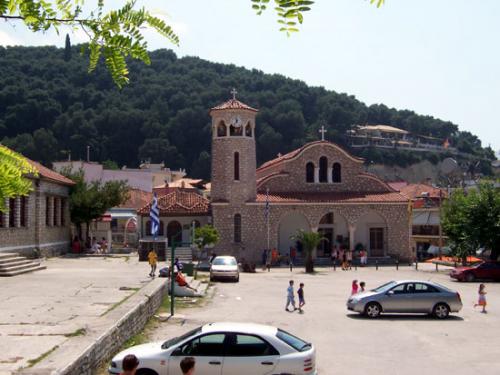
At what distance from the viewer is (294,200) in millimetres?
44938

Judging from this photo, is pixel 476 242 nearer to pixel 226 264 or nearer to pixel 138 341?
pixel 226 264

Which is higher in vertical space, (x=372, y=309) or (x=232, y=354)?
(x=232, y=354)

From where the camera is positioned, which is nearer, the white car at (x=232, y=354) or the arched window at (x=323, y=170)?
the white car at (x=232, y=354)

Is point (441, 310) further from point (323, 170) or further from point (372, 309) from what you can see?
point (323, 170)

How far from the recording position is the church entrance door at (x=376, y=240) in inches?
1855

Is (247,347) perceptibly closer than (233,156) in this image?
Yes

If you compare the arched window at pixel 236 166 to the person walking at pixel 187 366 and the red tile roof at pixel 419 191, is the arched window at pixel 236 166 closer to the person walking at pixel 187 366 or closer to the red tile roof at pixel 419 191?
the red tile roof at pixel 419 191

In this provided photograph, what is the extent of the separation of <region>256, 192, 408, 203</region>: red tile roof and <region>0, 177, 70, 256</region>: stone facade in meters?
13.9

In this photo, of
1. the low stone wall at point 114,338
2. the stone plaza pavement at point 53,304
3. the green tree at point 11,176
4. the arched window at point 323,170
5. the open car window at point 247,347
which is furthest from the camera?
the arched window at point 323,170

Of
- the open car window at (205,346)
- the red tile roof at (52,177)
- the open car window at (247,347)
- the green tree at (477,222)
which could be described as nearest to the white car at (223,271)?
the red tile roof at (52,177)

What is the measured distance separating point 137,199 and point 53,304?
49631mm

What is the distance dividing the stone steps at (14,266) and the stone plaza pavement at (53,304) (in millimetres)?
479

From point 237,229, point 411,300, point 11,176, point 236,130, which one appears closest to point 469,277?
point 411,300

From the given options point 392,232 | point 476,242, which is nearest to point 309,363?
point 476,242
